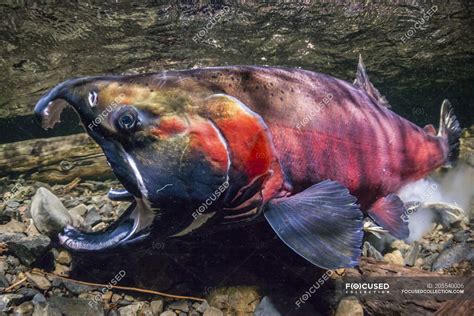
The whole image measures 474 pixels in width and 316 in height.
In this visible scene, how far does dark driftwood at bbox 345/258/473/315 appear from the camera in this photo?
225 centimetres

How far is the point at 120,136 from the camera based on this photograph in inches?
79.2

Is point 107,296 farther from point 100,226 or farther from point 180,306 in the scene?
point 100,226

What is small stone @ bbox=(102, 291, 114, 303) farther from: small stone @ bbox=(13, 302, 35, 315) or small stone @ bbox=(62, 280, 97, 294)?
small stone @ bbox=(13, 302, 35, 315)

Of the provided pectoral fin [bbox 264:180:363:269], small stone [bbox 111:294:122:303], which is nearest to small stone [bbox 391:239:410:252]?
pectoral fin [bbox 264:180:363:269]

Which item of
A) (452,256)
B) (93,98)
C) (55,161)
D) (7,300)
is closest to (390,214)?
(452,256)

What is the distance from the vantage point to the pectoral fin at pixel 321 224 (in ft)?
6.88

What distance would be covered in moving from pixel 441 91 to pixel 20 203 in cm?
776

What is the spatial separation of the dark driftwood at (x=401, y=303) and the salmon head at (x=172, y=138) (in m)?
1.29

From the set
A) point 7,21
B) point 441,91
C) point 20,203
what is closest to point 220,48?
point 7,21

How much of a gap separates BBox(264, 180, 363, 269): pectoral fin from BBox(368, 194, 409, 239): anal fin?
86 centimetres

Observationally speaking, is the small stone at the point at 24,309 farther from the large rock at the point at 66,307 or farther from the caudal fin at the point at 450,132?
the caudal fin at the point at 450,132

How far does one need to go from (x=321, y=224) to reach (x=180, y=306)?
53.7 inches

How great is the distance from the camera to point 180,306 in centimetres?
281

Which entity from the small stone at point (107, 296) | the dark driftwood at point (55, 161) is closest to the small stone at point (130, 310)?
the small stone at point (107, 296)
